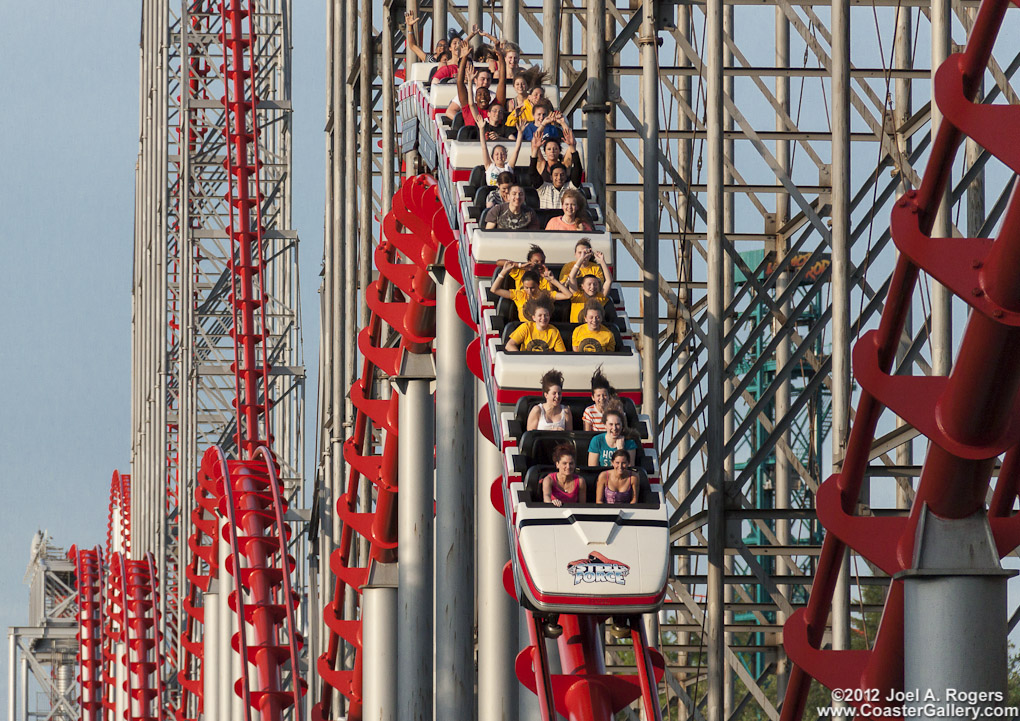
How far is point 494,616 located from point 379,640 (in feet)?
13.1

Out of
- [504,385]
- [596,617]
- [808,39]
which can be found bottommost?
[596,617]

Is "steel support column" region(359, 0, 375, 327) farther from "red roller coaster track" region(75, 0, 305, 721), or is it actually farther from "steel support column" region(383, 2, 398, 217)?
"red roller coaster track" region(75, 0, 305, 721)

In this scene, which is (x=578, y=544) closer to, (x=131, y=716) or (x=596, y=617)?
(x=596, y=617)

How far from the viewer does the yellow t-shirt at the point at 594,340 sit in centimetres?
1098

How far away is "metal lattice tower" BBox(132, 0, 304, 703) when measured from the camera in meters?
30.8

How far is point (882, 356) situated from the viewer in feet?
24.2

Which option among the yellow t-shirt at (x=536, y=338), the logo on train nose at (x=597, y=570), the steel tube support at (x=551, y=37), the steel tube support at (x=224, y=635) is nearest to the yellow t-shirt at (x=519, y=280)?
the yellow t-shirt at (x=536, y=338)

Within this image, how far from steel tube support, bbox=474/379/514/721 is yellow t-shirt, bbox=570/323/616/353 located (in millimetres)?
1486

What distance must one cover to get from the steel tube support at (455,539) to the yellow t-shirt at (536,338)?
7.99 ft

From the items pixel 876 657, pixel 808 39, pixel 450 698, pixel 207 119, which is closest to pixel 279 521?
pixel 450 698

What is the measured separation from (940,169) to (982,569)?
1.51 m

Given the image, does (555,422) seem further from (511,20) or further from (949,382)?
(511,20)

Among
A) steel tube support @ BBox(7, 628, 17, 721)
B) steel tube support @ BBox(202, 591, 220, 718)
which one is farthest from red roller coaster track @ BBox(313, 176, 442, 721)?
steel tube support @ BBox(7, 628, 17, 721)

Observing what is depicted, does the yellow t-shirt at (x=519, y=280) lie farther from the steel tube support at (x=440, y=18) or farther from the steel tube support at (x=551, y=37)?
the steel tube support at (x=440, y=18)
